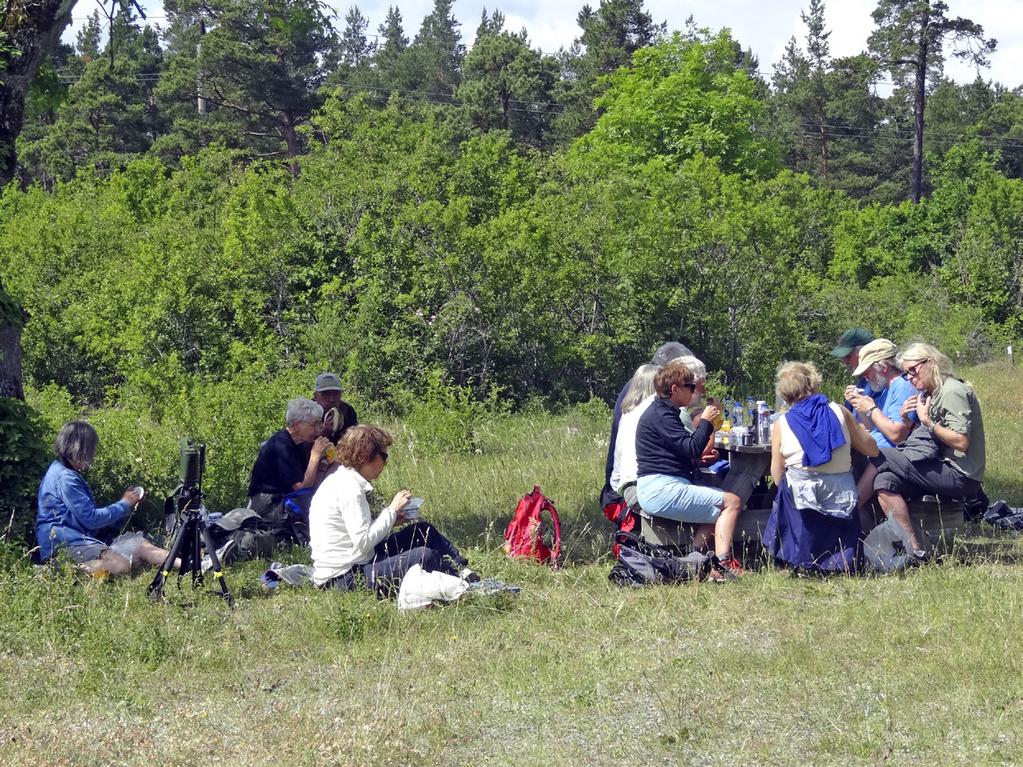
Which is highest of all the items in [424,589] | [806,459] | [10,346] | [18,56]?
[18,56]

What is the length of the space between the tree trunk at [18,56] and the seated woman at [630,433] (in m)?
4.73

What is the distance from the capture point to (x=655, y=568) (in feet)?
24.6

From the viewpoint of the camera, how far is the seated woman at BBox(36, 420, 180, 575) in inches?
281

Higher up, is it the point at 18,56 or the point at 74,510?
the point at 18,56

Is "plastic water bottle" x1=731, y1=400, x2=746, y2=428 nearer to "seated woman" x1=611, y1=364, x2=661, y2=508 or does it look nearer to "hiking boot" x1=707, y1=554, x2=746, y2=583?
"seated woman" x1=611, y1=364, x2=661, y2=508

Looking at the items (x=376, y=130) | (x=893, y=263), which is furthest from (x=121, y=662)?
(x=893, y=263)

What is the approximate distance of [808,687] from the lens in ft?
17.5

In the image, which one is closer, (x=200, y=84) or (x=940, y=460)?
(x=940, y=460)

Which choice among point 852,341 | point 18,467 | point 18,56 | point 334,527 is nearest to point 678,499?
point 334,527

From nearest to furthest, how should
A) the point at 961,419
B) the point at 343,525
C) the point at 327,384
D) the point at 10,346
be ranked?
1. the point at 343,525
2. the point at 961,419
3. the point at 10,346
4. the point at 327,384

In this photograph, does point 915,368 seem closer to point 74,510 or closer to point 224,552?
point 224,552

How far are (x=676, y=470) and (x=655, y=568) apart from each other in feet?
2.30

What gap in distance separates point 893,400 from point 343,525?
169 inches

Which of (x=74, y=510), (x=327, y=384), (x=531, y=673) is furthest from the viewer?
(x=327, y=384)
